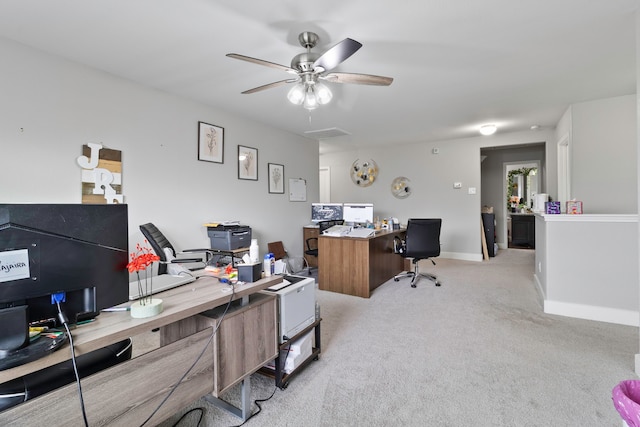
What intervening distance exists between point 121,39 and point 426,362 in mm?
3346

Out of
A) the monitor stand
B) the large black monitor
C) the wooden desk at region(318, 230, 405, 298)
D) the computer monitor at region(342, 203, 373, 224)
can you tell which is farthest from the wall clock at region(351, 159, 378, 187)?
the monitor stand

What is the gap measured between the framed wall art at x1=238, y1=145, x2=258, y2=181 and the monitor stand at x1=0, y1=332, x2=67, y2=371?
3432 millimetres

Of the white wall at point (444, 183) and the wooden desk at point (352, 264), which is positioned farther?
the white wall at point (444, 183)

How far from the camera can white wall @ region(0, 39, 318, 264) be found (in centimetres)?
230

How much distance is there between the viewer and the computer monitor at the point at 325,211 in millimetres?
5559

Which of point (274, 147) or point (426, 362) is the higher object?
point (274, 147)

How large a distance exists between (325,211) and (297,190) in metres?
0.69

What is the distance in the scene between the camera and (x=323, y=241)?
13.1 feet

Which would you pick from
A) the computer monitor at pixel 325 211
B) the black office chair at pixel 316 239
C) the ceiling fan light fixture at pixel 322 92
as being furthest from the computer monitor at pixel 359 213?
the ceiling fan light fixture at pixel 322 92

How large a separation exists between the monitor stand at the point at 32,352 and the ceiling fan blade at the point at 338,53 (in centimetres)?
182

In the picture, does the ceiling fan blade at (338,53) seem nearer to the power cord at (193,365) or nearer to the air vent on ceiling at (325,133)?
the power cord at (193,365)

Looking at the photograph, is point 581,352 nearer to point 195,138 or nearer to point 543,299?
point 543,299

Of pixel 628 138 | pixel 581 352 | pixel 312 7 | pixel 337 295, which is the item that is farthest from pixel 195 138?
pixel 628 138

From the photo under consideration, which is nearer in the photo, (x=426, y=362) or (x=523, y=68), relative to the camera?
(x=426, y=362)
